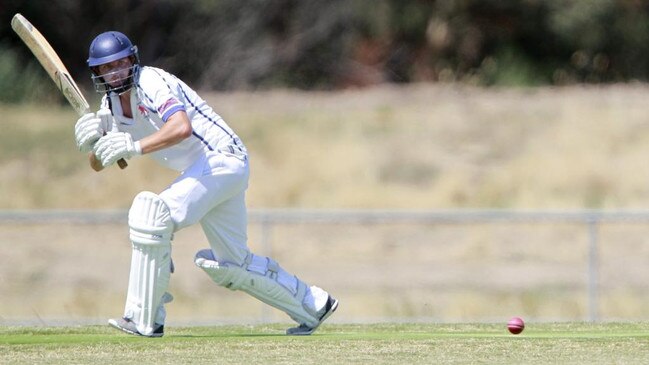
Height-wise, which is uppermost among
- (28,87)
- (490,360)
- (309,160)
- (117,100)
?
(28,87)

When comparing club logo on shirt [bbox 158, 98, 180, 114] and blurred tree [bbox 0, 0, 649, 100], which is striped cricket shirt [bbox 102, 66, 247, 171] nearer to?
club logo on shirt [bbox 158, 98, 180, 114]

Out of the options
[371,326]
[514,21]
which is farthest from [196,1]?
[371,326]

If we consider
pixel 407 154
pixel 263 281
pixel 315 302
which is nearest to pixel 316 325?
pixel 315 302

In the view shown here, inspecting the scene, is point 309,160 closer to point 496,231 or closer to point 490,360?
point 496,231

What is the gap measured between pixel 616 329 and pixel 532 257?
8.95 m

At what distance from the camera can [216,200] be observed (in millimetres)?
7305

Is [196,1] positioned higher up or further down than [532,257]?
higher up

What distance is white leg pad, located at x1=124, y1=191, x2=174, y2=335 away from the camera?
7.04m

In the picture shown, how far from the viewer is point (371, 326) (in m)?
8.77

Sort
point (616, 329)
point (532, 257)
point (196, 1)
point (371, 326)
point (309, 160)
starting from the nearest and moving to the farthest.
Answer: point (616, 329) < point (371, 326) < point (532, 257) < point (309, 160) < point (196, 1)

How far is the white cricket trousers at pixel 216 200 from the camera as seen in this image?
7.19 m

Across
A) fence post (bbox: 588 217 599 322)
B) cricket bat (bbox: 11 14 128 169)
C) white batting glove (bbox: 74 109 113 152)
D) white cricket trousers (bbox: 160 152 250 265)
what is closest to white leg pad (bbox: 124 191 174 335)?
white cricket trousers (bbox: 160 152 250 265)

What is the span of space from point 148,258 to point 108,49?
1.10 meters

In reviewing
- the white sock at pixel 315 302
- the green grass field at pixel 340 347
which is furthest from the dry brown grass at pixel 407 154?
the white sock at pixel 315 302
